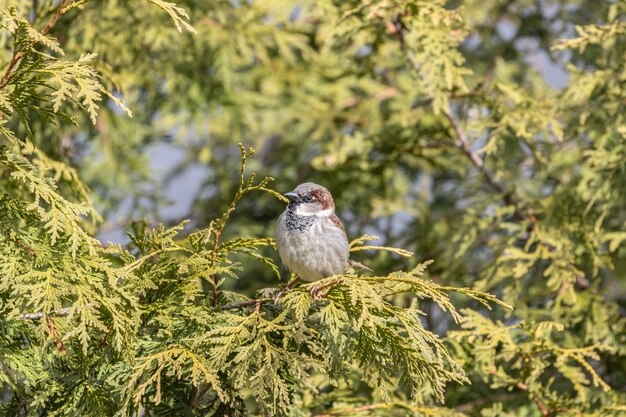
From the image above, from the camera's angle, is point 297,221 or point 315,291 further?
point 297,221

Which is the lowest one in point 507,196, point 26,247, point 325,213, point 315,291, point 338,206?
point 338,206

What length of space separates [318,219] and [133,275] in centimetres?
96

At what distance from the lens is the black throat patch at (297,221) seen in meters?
3.43

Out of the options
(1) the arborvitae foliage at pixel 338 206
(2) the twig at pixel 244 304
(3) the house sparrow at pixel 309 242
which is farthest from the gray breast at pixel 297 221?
(2) the twig at pixel 244 304

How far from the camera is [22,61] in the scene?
2.66 metres

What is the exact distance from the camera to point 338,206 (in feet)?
20.6

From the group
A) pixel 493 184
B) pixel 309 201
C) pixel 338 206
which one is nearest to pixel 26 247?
pixel 309 201

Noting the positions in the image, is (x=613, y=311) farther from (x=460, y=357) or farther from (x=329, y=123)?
(x=329, y=123)

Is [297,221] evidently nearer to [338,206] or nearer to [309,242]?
[309,242]

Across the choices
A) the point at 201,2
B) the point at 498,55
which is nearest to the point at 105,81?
the point at 201,2

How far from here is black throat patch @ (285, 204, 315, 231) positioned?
11.3 feet

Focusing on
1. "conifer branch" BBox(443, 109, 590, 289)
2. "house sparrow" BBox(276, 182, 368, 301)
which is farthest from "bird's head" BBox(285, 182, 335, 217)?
"conifer branch" BBox(443, 109, 590, 289)

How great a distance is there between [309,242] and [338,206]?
2.90 m

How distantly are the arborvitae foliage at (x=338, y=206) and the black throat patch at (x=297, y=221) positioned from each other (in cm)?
29
